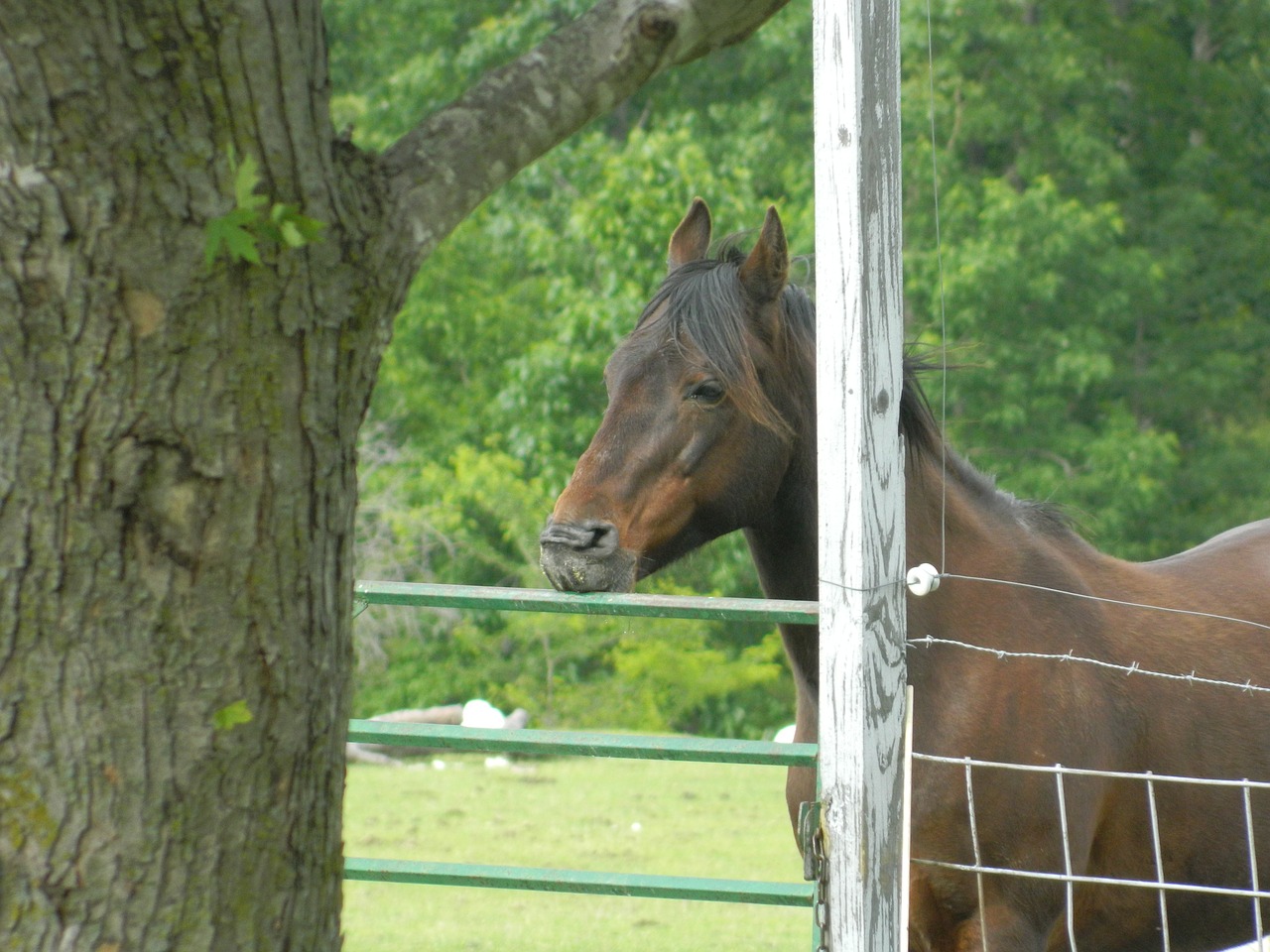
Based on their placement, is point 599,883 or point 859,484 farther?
point 599,883

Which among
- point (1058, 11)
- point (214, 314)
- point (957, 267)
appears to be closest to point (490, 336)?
point (957, 267)

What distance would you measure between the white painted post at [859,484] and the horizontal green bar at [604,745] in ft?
0.75

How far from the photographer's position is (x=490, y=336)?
17.6 metres

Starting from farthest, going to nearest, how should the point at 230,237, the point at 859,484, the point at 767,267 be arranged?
the point at 767,267, the point at 859,484, the point at 230,237

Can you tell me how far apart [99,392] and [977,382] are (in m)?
15.4

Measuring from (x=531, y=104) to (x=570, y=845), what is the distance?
17.9ft

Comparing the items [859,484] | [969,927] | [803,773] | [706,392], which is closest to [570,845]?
[803,773]

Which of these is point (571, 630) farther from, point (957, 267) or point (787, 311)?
point (787, 311)

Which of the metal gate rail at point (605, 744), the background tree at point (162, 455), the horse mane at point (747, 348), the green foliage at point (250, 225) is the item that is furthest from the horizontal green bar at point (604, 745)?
the green foliage at point (250, 225)

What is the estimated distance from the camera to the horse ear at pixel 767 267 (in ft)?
10.3

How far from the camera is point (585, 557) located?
Answer: 2.96 meters

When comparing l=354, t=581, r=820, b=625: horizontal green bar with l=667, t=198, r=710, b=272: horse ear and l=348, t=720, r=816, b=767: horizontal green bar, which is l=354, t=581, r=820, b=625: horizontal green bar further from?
l=667, t=198, r=710, b=272: horse ear

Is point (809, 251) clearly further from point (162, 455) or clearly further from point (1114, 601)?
point (162, 455)

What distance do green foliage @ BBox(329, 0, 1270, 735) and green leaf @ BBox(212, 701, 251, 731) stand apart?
36.5ft
